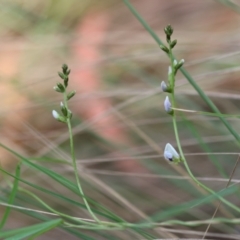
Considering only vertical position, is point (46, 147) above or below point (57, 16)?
below

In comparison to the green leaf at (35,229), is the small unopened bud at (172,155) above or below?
above

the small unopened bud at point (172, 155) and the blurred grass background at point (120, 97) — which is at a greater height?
the blurred grass background at point (120, 97)

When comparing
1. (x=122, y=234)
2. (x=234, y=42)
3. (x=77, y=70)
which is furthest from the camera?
(x=77, y=70)

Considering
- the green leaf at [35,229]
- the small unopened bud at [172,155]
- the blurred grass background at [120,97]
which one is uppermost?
the blurred grass background at [120,97]

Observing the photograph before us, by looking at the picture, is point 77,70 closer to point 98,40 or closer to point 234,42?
point 98,40

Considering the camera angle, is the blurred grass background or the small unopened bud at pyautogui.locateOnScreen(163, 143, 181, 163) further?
the blurred grass background

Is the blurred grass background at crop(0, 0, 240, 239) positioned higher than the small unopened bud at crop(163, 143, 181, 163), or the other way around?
the blurred grass background at crop(0, 0, 240, 239)

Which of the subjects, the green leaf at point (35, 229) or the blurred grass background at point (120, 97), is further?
the blurred grass background at point (120, 97)

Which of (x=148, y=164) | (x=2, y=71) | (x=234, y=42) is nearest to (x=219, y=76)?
(x=234, y=42)
